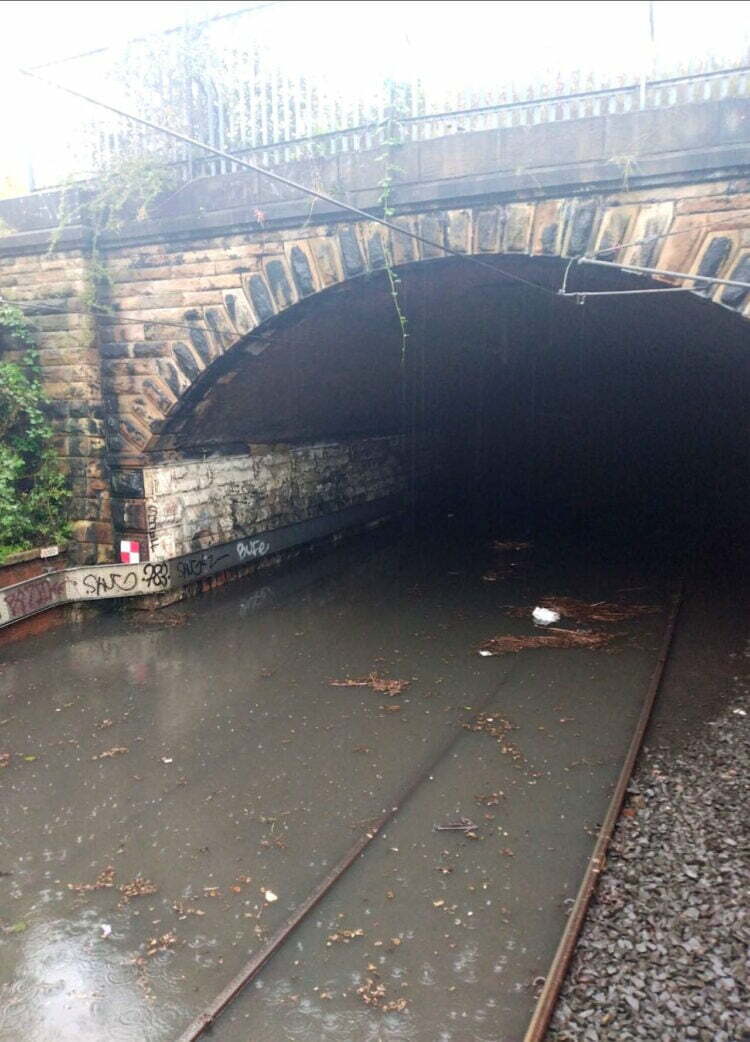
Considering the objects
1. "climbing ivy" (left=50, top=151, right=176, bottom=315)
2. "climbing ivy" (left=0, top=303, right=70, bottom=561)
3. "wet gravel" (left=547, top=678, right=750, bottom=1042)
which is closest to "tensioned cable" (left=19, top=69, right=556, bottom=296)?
"climbing ivy" (left=50, top=151, right=176, bottom=315)

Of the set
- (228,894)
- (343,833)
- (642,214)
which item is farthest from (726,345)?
(228,894)

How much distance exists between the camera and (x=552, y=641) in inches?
426

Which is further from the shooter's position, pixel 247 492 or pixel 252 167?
pixel 247 492

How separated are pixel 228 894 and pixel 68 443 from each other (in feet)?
27.1

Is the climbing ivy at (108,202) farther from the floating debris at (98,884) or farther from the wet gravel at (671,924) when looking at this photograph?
the wet gravel at (671,924)

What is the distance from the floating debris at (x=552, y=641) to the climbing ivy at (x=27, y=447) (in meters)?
6.61

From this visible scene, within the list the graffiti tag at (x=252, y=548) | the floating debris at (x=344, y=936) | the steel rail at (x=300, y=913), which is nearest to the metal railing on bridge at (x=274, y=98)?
the graffiti tag at (x=252, y=548)

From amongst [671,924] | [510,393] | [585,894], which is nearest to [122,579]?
Result: [585,894]

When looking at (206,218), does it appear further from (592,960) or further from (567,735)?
(592,960)

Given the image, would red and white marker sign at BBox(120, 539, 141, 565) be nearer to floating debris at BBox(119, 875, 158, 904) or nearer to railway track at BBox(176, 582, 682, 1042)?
railway track at BBox(176, 582, 682, 1042)

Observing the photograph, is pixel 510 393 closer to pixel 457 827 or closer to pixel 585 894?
pixel 457 827

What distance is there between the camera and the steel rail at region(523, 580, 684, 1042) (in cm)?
406

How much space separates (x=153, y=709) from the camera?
8.67m

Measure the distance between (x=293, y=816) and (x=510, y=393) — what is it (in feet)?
59.0
